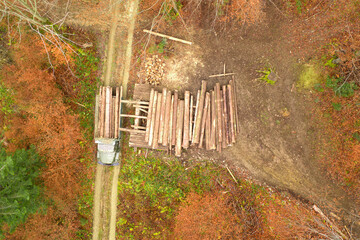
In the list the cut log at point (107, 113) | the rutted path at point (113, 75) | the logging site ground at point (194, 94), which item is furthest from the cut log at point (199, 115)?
the cut log at point (107, 113)

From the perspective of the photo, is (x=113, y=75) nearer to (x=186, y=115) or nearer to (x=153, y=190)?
(x=186, y=115)

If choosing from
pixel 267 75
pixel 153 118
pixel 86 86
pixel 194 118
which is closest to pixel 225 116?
pixel 194 118

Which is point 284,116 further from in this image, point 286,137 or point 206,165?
point 206,165

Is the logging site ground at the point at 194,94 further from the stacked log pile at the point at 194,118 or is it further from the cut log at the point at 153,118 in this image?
the cut log at the point at 153,118

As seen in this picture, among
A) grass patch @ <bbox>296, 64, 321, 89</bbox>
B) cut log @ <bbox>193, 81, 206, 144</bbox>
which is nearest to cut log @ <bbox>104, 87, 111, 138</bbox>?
cut log @ <bbox>193, 81, 206, 144</bbox>

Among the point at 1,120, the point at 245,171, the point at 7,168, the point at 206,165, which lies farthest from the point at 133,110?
the point at 1,120

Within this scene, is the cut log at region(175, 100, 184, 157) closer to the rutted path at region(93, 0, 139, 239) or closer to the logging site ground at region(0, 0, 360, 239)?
the logging site ground at region(0, 0, 360, 239)
